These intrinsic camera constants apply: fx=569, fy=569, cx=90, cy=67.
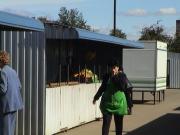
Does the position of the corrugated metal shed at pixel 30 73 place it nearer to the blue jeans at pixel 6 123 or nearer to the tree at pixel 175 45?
the blue jeans at pixel 6 123

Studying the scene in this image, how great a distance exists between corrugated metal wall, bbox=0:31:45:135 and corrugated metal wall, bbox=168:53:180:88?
30.0 m

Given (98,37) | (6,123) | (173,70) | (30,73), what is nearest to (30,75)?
(30,73)

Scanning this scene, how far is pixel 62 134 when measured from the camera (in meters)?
13.9

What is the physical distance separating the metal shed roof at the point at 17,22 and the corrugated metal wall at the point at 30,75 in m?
1.54

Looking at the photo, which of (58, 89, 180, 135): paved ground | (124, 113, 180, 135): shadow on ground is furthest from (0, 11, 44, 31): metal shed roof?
(124, 113, 180, 135): shadow on ground

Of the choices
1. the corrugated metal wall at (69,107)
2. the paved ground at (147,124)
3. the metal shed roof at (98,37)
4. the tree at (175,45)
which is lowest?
the paved ground at (147,124)

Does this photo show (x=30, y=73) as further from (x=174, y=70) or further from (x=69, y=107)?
(x=174, y=70)

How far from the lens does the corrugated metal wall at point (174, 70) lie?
41969 millimetres

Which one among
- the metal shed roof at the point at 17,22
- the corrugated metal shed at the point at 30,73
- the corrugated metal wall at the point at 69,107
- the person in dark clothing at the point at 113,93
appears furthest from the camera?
the corrugated metal wall at the point at 69,107

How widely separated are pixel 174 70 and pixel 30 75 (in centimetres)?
3079

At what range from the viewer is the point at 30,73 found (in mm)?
12336

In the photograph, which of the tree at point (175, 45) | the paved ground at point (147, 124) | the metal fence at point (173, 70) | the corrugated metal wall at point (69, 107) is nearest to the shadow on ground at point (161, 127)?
the paved ground at point (147, 124)

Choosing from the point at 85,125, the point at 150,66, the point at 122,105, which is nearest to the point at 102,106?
the point at 122,105

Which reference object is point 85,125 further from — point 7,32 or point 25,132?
point 7,32
